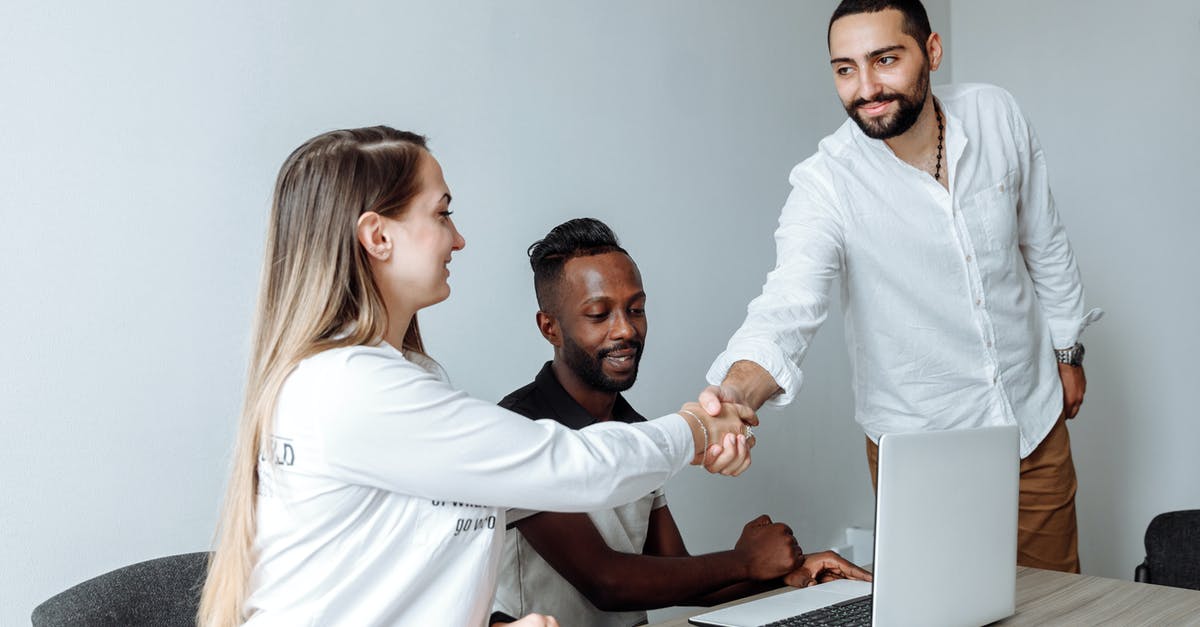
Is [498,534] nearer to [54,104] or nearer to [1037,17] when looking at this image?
[54,104]

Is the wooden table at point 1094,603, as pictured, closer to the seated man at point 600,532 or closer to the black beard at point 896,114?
the seated man at point 600,532

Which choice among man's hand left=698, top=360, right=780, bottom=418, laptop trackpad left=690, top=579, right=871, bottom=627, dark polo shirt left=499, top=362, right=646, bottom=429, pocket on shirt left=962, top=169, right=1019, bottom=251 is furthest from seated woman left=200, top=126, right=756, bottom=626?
pocket on shirt left=962, top=169, right=1019, bottom=251

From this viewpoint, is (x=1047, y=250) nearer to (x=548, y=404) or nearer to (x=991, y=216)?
(x=991, y=216)

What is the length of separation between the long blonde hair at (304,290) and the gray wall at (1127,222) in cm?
294

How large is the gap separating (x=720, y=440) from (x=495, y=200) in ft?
3.54

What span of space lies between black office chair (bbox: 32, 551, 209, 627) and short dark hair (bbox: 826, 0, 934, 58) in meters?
1.59

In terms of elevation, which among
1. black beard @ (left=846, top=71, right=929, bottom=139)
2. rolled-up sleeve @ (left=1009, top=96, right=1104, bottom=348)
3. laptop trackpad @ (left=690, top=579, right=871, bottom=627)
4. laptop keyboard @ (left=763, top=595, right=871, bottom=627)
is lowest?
laptop trackpad @ (left=690, top=579, right=871, bottom=627)

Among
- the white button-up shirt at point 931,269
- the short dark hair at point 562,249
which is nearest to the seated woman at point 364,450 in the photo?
the short dark hair at point 562,249

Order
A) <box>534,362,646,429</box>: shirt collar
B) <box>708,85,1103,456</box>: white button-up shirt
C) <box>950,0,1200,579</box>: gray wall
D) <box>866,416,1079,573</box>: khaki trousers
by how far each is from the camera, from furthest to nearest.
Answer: <box>950,0,1200,579</box>: gray wall < <box>866,416,1079,573</box>: khaki trousers < <box>708,85,1103,456</box>: white button-up shirt < <box>534,362,646,429</box>: shirt collar

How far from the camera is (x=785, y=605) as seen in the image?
1583mm

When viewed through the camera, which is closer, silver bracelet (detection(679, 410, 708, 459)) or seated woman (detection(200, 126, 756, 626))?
seated woman (detection(200, 126, 756, 626))

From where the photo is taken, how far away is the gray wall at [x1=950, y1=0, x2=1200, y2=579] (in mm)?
3453

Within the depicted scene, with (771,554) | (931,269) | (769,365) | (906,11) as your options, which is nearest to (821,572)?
(771,554)

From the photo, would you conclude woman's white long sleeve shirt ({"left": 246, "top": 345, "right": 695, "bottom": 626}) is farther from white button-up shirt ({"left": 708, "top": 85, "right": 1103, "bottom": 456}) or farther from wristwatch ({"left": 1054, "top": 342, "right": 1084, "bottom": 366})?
wristwatch ({"left": 1054, "top": 342, "right": 1084, "bottom": 366})
